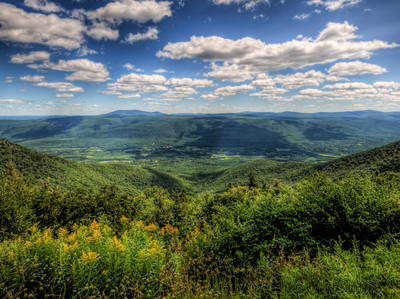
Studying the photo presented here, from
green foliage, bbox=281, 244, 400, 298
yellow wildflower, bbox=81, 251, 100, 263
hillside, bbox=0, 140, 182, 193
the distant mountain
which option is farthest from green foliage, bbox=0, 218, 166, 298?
the distant mountain

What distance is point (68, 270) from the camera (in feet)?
15.3

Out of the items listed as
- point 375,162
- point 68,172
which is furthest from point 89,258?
point 68,172

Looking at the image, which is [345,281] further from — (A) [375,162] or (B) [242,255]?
(A) [375,162]

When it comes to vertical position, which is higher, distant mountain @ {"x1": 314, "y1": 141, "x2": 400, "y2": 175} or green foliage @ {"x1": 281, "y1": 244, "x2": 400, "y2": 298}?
green foliage @ {"x1": 281, "y1": 244, "x2": 400, "y2": 298}

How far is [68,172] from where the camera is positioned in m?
102

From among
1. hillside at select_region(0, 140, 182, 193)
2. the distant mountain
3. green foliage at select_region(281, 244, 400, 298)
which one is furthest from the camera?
hillside at select_region(0, 140, 182, 193)

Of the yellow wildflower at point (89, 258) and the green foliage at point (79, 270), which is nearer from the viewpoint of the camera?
the green foliage at point (79, 270)

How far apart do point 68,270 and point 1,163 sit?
10198 centimetres

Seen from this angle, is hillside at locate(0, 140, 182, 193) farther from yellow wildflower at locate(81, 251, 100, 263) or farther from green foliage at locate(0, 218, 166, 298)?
yellow wildflower at locate(81, 251, 100, 263)

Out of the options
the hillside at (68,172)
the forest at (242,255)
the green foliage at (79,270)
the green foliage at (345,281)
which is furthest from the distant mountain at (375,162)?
the hillside at (68,172)

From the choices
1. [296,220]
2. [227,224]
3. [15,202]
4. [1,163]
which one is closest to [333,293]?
[296,220]

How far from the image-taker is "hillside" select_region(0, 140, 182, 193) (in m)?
83.0

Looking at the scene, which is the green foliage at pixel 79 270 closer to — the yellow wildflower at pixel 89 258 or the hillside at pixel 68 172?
the yellow wildflower at pixel 89 258

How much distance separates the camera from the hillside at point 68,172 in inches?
3268
